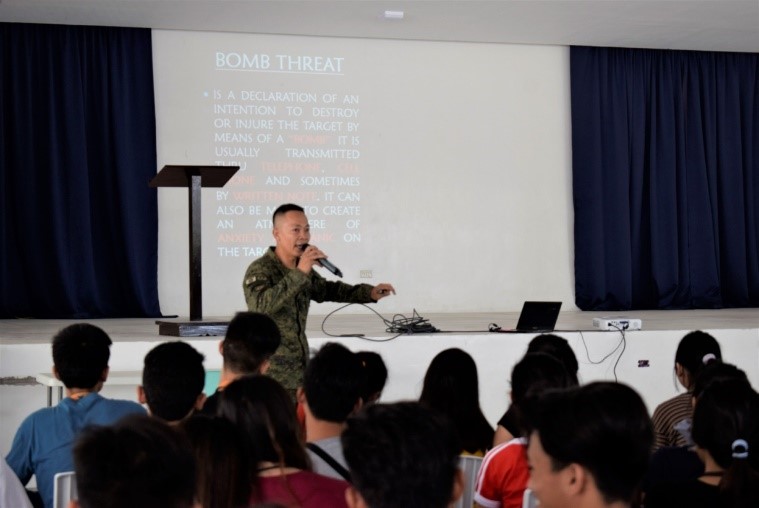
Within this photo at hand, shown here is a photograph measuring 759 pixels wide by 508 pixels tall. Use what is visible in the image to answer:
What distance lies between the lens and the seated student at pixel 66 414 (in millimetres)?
2381

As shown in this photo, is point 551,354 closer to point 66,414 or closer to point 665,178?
point 66,414

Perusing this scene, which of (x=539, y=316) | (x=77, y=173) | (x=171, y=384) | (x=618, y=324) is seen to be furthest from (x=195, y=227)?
(x=77, y=173)

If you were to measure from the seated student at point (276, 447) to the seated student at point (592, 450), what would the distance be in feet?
1.45

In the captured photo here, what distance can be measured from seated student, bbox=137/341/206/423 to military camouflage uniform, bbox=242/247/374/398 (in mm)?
1349

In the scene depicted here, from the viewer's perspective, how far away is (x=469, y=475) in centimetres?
228

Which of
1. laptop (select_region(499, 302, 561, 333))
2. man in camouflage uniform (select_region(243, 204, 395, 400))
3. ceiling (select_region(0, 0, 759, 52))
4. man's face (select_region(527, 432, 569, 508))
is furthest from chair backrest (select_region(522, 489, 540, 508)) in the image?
ceiling (select_region(0, 0, 759, 52))

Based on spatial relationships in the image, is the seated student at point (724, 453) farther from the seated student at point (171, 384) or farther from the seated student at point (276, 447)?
the seated student at point (171, 384)

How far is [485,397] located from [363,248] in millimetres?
3357

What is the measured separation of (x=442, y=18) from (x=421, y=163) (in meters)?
1.41

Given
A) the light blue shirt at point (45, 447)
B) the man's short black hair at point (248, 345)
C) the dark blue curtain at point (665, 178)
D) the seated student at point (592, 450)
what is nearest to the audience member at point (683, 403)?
the seated student at point (592, 450)

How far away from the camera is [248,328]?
8.89ft

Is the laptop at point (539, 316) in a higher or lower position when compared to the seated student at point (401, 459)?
lower

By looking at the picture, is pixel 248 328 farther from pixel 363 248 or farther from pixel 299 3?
pixel 363 248

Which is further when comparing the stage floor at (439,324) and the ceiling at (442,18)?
the ceiling at (442,18)
